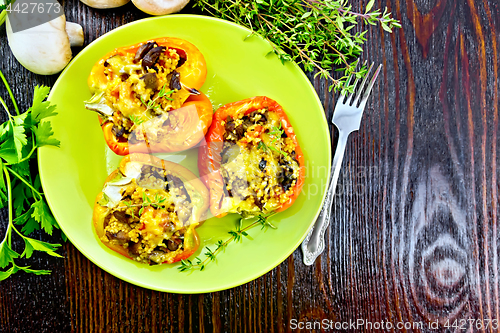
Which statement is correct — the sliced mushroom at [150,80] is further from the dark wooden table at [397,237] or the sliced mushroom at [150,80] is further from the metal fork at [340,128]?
the metal fork at [340,128]

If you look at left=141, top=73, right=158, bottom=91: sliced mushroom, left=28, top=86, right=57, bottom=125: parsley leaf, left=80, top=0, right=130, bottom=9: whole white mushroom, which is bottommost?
left=28, top=86, right=57, bottom=125: parsley leaf

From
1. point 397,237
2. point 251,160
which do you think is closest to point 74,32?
point 251,160

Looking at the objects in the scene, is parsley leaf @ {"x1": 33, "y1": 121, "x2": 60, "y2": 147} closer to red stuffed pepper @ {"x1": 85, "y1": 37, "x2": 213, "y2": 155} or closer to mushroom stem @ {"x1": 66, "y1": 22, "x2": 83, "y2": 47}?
red stuffed pepper @ {"x1": 85, "y1": 37, "x2": 213, "y2": 155}

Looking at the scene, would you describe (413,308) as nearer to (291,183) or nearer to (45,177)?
(291,183)

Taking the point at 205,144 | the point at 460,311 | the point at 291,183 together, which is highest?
the point at 205,144

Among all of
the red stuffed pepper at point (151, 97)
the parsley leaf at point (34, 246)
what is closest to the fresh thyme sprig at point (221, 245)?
the red stuffed pepper at point (151, 97)

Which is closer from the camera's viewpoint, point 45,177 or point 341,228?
point 45,177

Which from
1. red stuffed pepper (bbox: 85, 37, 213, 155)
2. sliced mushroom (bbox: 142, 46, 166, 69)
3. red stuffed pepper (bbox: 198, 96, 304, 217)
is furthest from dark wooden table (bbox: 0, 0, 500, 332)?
sliced mushroom (bbox: 142, 46, 166, 69)

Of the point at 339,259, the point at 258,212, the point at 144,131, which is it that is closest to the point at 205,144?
the point at 144,131
